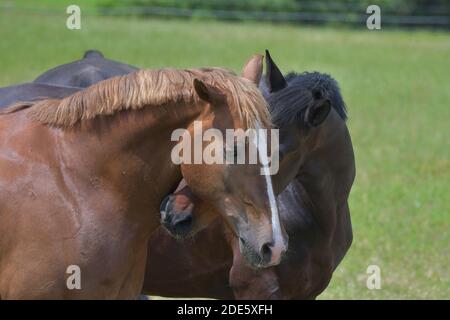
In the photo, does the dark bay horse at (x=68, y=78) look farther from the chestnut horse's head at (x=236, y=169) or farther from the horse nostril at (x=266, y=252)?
the horse nostril at (x=266, y=252)

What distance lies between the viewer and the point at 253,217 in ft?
12.6

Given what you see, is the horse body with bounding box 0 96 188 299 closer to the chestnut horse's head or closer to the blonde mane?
the blonde mane

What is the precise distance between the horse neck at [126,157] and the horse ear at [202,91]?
0.28 metres

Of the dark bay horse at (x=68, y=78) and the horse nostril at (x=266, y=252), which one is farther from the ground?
the dark bay horse at (x=68, y=78)

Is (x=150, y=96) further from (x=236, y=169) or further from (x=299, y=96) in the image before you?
(x=299, y=96)

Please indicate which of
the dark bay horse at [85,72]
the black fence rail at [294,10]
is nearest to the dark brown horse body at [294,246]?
the dark bay horse at [85,72]

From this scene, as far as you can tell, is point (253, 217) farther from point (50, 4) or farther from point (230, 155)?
point (50, 4)

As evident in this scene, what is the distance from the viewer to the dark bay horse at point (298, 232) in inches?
200

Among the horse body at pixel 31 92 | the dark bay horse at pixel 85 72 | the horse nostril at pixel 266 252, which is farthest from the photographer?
the dark bay horse at pixel 85 72

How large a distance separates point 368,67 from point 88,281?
1763 cm

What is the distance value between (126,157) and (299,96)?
1.26 meters

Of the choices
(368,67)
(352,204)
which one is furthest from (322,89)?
(368,67)

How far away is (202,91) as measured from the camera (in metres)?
3.86

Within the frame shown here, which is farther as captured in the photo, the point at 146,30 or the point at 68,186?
the point at 146,30
